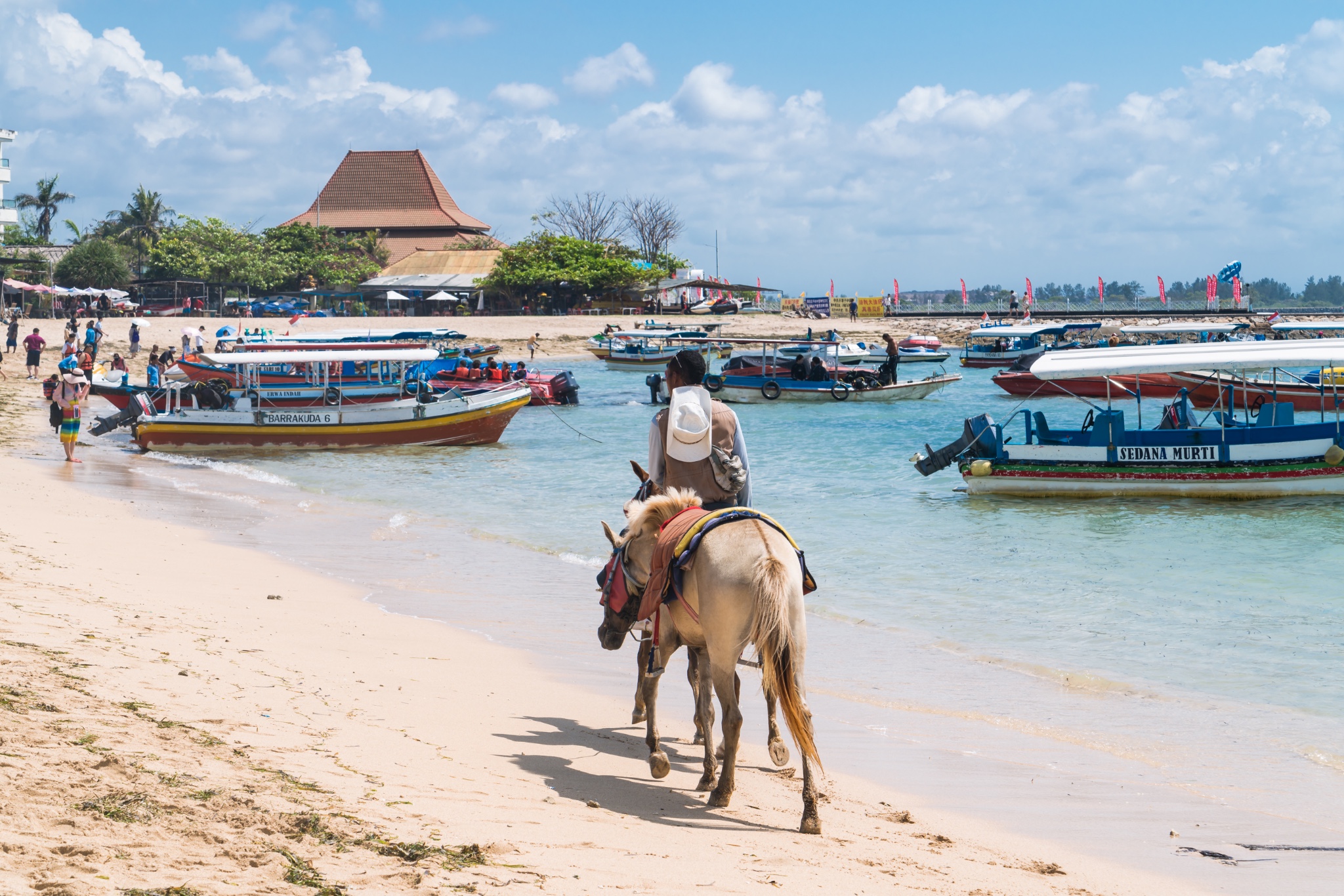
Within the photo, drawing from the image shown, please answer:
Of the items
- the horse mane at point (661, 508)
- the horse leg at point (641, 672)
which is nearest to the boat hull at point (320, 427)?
the horse leg at point (641, 672)

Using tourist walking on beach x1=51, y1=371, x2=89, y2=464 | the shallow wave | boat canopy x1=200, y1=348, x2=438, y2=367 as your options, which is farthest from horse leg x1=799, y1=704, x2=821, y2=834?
boat canopy x1=200, y1=348, x2=438, y2=367

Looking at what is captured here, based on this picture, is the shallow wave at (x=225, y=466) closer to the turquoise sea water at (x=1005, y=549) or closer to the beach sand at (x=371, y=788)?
the turquoise sea water at (x=1005, y=549)

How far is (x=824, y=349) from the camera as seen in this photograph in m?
36.2

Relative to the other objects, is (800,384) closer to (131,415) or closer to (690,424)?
(131,415)

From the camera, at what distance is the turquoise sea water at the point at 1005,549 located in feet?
26.6

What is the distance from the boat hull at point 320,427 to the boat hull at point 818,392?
12.7 metres

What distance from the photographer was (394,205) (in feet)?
298

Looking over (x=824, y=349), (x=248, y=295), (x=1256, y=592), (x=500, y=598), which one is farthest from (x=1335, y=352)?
(x=248, y=295)

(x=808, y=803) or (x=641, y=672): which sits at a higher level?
(x=641, y=672)

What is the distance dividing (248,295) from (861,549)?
61.1m

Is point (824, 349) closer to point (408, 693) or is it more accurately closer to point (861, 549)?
point (861, 549)

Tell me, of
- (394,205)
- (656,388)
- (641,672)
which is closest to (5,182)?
(394,205)

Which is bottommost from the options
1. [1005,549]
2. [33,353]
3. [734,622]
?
[1005,549]

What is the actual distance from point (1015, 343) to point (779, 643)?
146 ft
